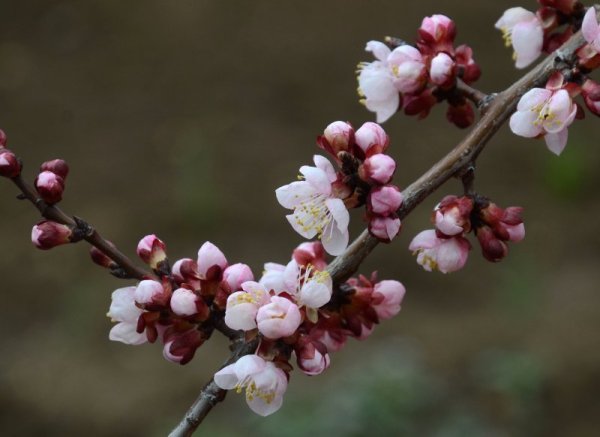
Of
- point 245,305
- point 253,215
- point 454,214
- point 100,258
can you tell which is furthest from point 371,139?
point 253,215

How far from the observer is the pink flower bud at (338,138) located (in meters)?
1.17

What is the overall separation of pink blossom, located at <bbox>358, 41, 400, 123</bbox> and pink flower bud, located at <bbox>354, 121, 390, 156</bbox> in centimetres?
23

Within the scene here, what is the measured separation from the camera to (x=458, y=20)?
210 inches

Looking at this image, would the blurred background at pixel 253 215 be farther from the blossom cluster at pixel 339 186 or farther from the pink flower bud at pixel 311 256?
the blossom cluster at pixel 339 186

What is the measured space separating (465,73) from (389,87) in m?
0.12

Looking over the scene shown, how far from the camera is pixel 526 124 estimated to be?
1221mm

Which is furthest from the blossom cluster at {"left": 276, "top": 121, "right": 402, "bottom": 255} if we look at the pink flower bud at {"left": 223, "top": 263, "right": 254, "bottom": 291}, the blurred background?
the blurred background

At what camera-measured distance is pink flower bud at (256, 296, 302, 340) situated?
1.13 meters

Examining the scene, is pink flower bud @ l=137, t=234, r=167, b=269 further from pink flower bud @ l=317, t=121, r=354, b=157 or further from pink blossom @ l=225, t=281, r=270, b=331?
pink flower bud @ l=317, t=121, r=354, b=157

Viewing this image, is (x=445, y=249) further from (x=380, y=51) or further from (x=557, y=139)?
(x=380, y=51)

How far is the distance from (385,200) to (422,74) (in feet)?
1.06

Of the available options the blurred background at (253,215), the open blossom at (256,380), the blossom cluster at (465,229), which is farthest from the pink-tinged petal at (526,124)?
the blurred background at (253,215)

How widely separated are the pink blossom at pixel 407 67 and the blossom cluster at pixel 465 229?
214 millimetres

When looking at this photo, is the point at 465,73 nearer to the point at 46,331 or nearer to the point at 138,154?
the point at 46,331
